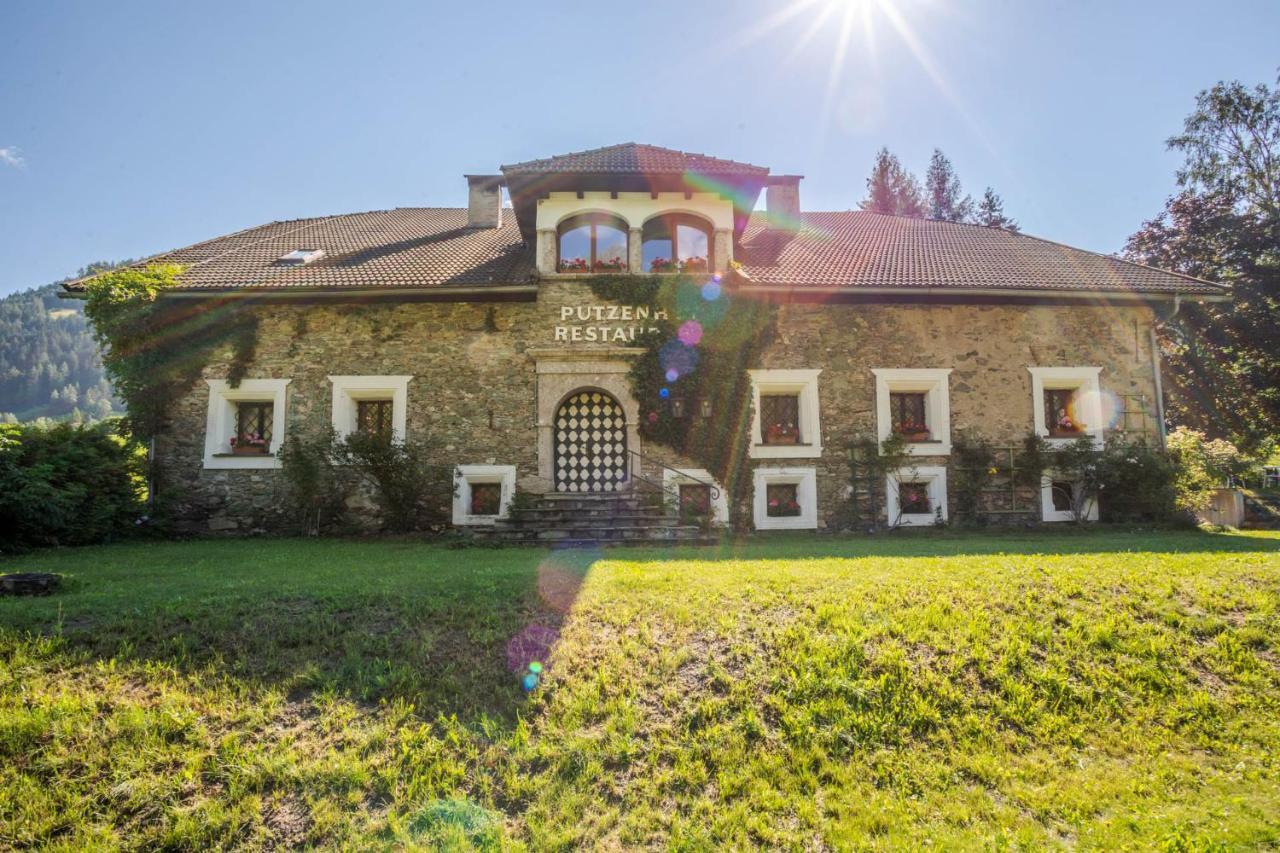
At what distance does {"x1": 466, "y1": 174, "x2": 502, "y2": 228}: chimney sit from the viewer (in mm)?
17766

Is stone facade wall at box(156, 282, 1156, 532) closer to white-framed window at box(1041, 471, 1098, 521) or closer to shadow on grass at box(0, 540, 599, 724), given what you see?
white-framed window at box(1041, 471, 1098, 521)

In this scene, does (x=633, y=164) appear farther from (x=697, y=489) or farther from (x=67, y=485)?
(x=67, y=485)

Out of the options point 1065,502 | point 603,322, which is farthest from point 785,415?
point 1065,502

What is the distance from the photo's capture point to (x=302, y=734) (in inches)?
157

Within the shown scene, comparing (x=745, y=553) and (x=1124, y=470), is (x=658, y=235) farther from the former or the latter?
(x=1124, y=470)

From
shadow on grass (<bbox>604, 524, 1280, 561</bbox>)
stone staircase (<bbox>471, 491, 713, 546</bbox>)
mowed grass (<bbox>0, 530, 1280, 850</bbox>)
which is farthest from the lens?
stone staircase (<bbox>471, 491, 713, 546</bbox>)

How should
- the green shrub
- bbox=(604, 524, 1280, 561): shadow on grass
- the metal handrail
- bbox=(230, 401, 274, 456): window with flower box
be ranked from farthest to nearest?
bbox=(230, 401, 274, 456): window with flower box, the metal handrail, the green shrub, bbox=(604, 524, 1280, 561): shadow on grass

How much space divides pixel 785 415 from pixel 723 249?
360 cm

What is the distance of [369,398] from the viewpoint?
44.1 feet

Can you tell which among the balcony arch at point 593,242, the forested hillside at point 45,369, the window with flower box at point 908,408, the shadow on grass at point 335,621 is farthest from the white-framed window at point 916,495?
the forested hillside at point 45,369

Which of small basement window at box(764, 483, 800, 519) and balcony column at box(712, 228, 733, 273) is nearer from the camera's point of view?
small basement window at box(764, 483, 800, 519)

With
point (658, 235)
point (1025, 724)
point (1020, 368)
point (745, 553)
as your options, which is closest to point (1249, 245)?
point (1020, 368)

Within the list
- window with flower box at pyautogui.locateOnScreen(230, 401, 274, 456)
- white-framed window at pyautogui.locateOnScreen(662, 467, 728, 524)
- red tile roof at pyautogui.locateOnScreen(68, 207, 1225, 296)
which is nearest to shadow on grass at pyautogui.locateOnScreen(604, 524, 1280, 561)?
white-framed window at pyautogui.locateOnScreen(662, 467, 728, 524)

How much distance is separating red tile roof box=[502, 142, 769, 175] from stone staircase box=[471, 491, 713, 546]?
6377mm
